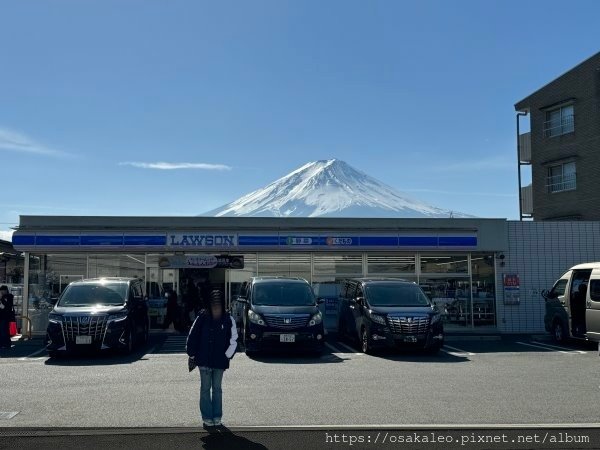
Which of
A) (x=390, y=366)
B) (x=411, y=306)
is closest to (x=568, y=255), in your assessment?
(x=411, y=306)

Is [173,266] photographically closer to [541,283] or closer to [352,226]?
[352,226]

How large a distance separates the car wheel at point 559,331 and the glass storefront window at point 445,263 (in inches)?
186

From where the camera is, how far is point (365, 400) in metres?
8.82

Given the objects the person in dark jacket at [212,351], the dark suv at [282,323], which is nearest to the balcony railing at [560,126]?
the dark suv at [282,323]

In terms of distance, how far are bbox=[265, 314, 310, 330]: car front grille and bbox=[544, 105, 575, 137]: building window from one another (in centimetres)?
2421

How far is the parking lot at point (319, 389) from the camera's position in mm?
7734

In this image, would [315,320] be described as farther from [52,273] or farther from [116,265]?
[52,273]

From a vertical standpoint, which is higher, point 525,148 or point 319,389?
point 525,148

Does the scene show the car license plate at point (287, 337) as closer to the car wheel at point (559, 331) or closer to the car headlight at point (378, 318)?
the car headlight at point (378, 318)

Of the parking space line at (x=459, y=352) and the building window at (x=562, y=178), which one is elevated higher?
the building window at (x=562, y=178)

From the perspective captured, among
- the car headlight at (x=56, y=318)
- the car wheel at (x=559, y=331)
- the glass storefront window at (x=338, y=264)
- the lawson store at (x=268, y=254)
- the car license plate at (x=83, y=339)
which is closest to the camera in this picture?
the car license plate at (x=83, y=339)

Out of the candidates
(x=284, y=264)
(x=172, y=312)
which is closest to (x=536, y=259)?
(x=284, y=264)

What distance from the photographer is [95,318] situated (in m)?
13.8

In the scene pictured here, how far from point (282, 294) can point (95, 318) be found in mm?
4299
